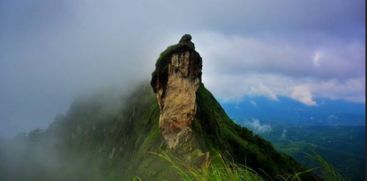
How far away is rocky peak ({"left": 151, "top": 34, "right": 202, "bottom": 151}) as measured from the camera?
59812 mm

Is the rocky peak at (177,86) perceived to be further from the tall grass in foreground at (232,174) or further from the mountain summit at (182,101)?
the tall grass in foreground at (232,174)

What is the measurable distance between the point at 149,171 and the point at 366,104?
62.1 meters

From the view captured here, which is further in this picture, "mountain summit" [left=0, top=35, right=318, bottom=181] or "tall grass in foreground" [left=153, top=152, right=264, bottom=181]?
"mountain summit" [left=0, top=35, right=318, bottom=181]

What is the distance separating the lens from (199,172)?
383cm

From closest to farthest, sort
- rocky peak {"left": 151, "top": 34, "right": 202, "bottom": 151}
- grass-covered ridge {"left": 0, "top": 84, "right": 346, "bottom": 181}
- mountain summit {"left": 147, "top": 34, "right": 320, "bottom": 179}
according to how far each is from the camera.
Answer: mountain summit {"left": 147, "top": 34, "right": 320, "bottom": 179}, rocky peak {"left": 151, "top": 34, "right": 202, "bottom": 151}, grass-covered ridge {"left": 0, "top": 84, "right": 346, "bottom": 181}

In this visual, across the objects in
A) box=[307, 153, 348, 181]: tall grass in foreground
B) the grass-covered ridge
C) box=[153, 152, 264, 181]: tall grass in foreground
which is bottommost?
box=[153, 152, 264, 181]: tall grass in foreground

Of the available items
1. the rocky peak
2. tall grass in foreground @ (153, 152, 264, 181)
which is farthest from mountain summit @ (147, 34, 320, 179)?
tall grass in foreground @ (153, 152, 264, 181)

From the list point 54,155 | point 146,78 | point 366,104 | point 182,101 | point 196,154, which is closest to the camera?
point 366,104

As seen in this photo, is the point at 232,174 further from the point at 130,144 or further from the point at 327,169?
the point at 130,144

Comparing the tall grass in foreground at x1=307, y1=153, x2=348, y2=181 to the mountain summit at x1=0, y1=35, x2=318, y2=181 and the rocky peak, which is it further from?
the rocky peak

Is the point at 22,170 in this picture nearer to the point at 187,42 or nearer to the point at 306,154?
the point at 187,42

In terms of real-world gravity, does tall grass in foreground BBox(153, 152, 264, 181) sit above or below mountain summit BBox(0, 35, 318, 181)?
below

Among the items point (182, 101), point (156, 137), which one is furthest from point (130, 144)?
point (182, 101)

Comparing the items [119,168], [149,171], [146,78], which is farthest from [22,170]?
[149,171]
